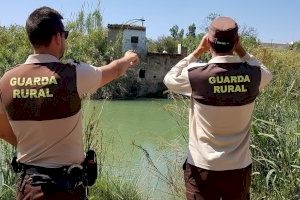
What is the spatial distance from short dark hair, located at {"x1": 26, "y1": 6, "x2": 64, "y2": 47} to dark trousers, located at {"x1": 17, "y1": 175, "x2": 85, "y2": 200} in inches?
23.4

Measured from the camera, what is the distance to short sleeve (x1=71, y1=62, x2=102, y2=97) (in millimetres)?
2098

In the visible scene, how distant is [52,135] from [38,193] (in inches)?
10.0

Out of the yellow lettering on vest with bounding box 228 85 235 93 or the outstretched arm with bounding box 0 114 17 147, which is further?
the yellow lettering on vest with bounding box 228 85 235 93

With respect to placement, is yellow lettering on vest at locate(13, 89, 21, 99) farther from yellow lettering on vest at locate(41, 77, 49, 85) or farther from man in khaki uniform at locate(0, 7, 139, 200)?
yellow lettering on vest at locate(41, 77, 49, 85)

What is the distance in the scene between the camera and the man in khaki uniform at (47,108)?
205 centimetres

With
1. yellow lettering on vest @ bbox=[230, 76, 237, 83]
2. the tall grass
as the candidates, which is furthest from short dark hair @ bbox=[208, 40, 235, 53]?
the tall grass

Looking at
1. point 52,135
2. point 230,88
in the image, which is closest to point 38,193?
point 52,135

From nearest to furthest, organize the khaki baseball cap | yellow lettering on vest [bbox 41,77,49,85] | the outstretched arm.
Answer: yellow lettering on vest [bbox 41,77,49,85] < the outstretched arm < the khaki baseball cap

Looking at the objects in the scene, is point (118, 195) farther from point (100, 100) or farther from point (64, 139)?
point (64, 139)

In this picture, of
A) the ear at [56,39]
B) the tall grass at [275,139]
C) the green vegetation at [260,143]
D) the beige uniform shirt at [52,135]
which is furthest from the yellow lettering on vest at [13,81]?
the tall grass at [275,139]

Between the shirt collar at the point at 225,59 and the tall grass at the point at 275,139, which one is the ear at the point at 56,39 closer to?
the shirt collar at the point at 225,59

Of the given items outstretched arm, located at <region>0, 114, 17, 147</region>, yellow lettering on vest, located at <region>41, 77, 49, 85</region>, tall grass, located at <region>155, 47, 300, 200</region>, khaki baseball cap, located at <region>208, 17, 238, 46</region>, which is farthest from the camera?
tall grass, located at <region>155, 47, 300, 200</region>

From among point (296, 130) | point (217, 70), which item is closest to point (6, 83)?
point (217, 70)

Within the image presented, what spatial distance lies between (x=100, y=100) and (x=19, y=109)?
2.13m
